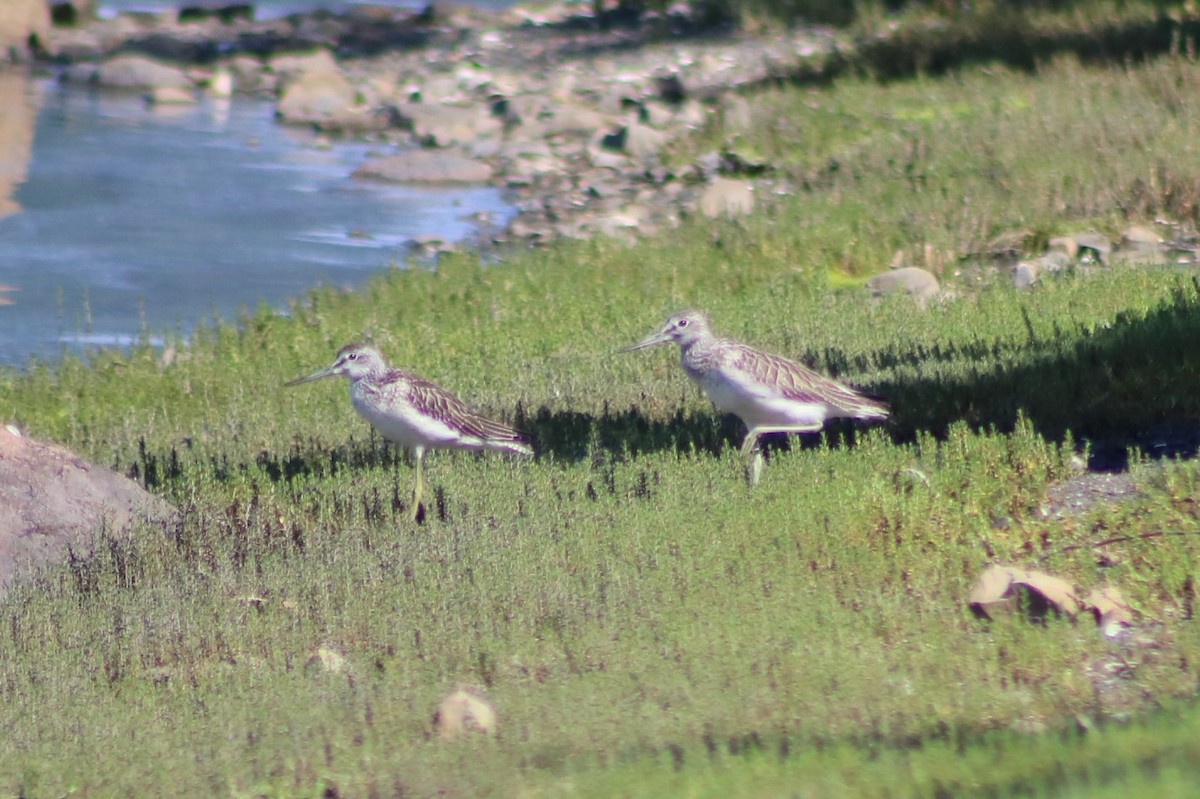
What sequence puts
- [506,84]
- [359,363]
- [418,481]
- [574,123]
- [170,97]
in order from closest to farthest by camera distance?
[418,481], [359,363], [574,123], [506,84], [170,97]

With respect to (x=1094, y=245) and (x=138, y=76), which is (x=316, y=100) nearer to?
(x=138, y=76)

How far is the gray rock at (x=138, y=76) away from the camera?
33156mm

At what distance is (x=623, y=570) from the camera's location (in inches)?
344

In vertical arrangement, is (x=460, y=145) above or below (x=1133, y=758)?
below

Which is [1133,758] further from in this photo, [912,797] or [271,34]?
[271,34]

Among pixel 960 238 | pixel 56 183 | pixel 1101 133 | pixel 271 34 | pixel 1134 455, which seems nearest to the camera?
pixel 1134 455

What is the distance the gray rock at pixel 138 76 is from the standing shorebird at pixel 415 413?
915 inches

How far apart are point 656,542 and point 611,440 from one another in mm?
2645

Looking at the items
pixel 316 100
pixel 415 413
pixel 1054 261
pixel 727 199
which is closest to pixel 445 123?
pixel 316 100

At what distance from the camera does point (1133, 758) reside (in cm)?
610

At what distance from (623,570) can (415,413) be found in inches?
97.6

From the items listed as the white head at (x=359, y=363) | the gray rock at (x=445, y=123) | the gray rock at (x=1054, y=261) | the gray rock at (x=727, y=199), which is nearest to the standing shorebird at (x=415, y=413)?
the white head at (x=359, y=363)

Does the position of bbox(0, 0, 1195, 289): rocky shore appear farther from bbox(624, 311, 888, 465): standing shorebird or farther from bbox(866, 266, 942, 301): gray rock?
bbox(624, 311, 888, 465): standing shorebird

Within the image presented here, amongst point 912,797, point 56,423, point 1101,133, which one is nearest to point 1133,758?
point 912,797
